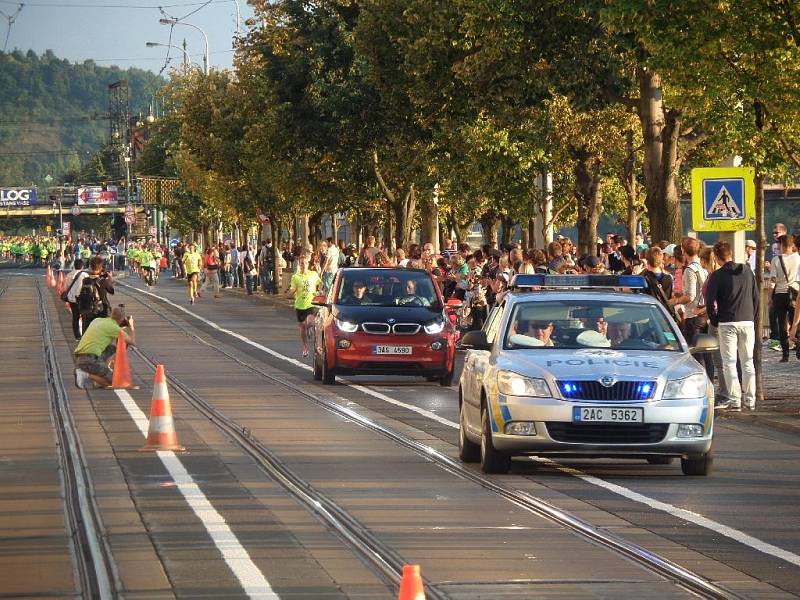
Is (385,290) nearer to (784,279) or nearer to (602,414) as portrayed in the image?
(784,279)

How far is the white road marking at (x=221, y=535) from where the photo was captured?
357 inches

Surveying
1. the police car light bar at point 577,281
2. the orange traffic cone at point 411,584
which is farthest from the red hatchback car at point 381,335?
the orange traffic cone at point 411,584

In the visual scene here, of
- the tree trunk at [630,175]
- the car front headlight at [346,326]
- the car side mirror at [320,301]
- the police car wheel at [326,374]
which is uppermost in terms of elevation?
the tree trunk at [630,175]

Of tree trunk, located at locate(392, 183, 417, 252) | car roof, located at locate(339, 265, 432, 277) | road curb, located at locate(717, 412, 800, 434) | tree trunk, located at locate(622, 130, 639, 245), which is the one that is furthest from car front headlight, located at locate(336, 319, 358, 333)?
tree trunk, located at locate(392, 183, 417, 252)

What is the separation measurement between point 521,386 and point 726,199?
7937mm

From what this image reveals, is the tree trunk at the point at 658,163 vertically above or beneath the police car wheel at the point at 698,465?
above

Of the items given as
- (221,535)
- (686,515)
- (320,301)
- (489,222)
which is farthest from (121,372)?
(489,222)

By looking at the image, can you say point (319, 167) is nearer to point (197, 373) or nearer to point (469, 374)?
point (197, 373)

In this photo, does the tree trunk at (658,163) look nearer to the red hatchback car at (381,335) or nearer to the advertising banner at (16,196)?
the red hatchback car at (381,335)

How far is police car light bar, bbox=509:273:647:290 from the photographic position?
15.4 m

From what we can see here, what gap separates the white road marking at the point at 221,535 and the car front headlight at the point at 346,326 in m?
9.17

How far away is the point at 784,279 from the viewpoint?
26719mm

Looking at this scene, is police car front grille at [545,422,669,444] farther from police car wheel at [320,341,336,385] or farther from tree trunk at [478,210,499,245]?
tree trunk at [478,210,499,245]

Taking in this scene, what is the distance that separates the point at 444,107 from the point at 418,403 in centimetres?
1433
